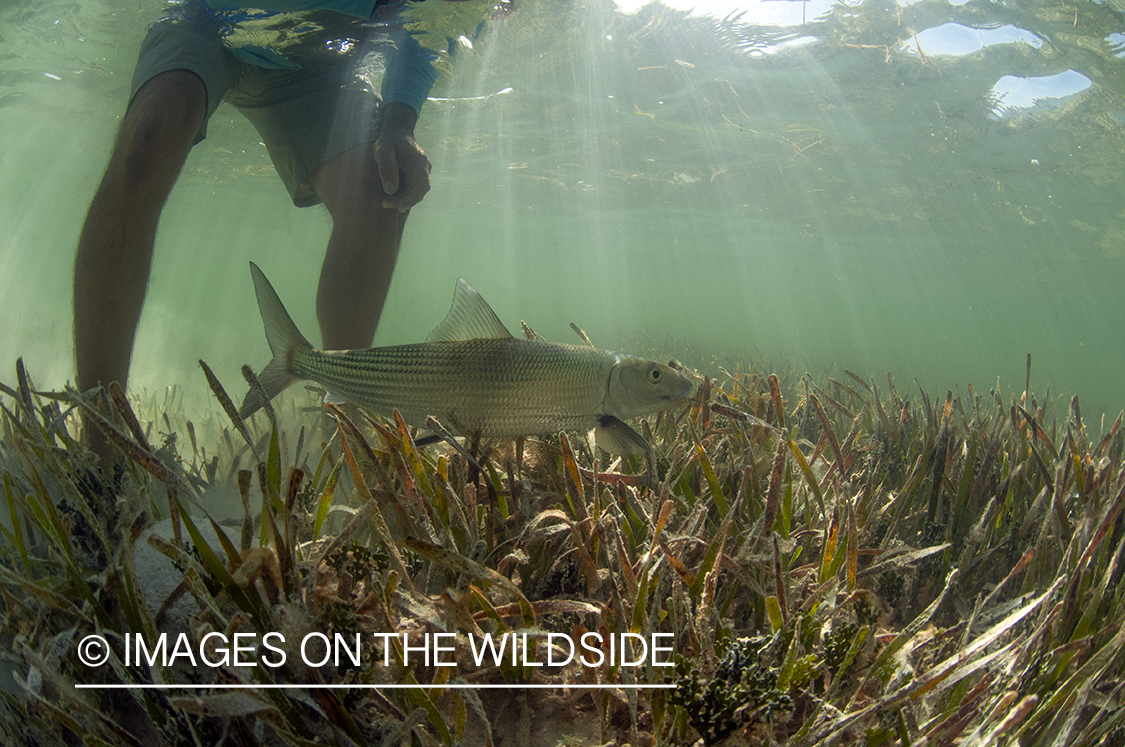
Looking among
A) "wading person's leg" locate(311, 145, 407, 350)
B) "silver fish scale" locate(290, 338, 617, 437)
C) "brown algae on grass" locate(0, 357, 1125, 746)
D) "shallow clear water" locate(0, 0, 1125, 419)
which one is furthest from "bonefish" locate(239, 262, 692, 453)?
"shallow clear water" locate(0, 0, 1125, 419)

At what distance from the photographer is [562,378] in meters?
2.08

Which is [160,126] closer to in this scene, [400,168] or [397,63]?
[400,168]

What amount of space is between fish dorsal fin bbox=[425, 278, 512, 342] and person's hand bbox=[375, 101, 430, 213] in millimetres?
1608

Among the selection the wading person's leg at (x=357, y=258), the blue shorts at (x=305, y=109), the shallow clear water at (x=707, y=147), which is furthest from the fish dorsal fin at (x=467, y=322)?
the shallow clear water at (x=707, y=147)

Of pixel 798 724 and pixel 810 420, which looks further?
pixel 810 420

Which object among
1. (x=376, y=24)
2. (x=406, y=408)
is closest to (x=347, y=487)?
(x=406, y=408)

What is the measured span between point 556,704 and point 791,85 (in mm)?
18490

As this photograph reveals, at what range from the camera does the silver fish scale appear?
2.06m

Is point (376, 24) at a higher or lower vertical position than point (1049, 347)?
higher

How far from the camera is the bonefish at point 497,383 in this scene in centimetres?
206

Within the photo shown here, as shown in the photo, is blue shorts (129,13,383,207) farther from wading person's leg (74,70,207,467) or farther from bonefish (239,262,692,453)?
bonefish (239,262,692,453)

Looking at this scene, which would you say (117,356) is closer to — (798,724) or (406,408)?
(406,408)

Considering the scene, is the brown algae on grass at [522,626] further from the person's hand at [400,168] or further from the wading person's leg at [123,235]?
the person's hand at [400,168]

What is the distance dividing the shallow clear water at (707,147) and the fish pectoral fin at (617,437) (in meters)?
4.12
